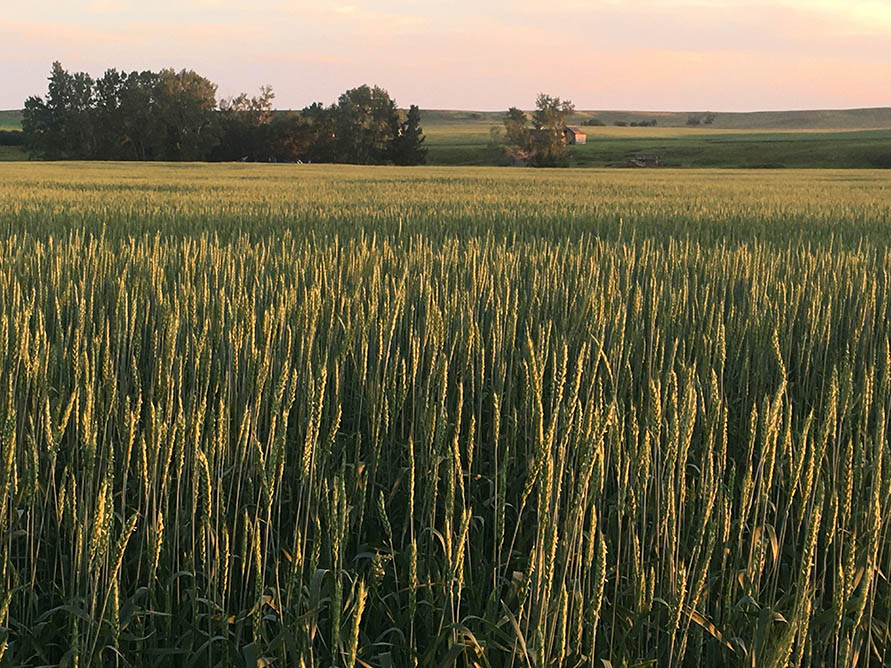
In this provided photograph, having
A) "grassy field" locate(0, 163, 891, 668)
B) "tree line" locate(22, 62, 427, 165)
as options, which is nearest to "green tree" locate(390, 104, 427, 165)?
"tree line" locate(22, 62, 427, 165)

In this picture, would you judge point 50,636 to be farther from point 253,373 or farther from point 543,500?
point 543,500

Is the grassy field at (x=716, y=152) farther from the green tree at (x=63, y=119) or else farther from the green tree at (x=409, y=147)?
the green tree at (x=63, y=119)

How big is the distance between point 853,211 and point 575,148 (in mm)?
56300

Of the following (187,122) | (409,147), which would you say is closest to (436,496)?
(409,147)

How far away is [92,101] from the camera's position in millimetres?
62000

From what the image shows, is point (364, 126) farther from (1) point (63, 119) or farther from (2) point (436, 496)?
(2) point (436, 496)

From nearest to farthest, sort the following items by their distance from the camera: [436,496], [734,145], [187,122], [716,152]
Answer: [436,496]
[716,152]
[187,122]
[734,145]

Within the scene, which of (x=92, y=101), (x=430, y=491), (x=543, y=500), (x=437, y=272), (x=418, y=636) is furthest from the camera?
(x=92, y=101)

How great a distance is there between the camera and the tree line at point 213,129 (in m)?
54.6

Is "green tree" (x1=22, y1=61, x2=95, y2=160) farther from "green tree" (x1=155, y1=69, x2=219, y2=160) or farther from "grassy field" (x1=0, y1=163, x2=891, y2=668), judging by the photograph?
"grassy field" (x1=0, y1=163, x2=891, y2=668)

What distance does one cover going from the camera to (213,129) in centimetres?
5647

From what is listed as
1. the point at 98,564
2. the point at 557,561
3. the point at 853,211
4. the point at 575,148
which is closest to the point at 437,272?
the point at 557,561

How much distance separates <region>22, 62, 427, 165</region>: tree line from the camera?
179ft

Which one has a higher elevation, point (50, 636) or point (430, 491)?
point (430, 491)
